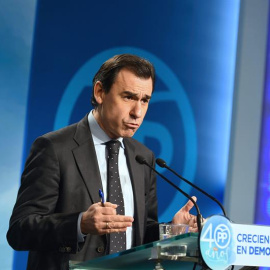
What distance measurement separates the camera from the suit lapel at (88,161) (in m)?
2.64

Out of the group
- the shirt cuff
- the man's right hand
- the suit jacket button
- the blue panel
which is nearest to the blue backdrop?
the blue panel

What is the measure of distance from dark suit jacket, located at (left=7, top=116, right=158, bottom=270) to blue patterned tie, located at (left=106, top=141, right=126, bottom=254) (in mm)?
50

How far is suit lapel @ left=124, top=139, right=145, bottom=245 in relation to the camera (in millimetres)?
2738

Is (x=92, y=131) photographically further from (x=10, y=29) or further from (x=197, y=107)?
(x=197, y=107)

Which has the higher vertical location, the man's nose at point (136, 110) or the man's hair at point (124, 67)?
the man's hair at point (124, 67)

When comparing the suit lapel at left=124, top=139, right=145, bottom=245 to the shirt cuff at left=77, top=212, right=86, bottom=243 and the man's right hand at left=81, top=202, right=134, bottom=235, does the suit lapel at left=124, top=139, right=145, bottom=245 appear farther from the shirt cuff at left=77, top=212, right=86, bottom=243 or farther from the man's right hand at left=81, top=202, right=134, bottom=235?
the man's right hand at left=81, top=202, right=134, bottom=235

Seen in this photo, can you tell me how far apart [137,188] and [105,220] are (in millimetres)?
674

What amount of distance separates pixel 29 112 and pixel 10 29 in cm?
58

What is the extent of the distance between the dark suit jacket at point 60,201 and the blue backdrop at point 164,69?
152 centimetres

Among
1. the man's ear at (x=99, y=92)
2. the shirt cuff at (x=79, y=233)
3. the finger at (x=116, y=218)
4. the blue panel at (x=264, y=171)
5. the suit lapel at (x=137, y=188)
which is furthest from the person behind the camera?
the blue panel at (x=264, y=171)

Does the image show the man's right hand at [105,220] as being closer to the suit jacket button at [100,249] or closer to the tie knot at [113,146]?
the suit jacket button at [100,249]

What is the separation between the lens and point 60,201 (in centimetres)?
261

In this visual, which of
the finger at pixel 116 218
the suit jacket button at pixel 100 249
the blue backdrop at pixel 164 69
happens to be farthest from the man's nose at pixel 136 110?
the blue backdrop at pixel 164 69

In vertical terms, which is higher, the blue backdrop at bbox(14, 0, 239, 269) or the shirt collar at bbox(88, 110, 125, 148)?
the blue backdrop at bbox(14, 0, 239, 269)
